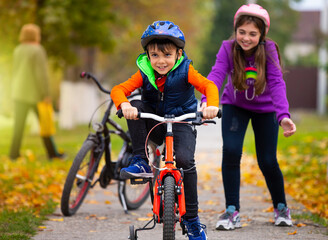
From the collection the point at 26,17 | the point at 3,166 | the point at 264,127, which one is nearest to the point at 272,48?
the point at 264,127

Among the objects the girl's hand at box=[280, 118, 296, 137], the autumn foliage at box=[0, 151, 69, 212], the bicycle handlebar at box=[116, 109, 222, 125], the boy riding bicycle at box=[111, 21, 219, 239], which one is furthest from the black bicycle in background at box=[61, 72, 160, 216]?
the bicycle handlebar at box=[116, 109, 222, 125]

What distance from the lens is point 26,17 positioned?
14164 millimetres

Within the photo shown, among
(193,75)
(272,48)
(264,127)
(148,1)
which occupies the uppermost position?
(148,1)

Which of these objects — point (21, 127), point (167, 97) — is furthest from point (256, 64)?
point (21, 127)

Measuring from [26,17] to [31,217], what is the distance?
9230 millimetres

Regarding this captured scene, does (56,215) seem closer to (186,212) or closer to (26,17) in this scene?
(186,212)

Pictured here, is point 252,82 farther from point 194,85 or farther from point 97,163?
point 97,163

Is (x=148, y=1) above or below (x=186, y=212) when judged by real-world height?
above

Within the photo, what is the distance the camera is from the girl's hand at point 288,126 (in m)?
4.82

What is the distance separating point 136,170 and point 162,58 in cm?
82

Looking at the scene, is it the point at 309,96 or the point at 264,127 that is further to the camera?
the point at 309,96

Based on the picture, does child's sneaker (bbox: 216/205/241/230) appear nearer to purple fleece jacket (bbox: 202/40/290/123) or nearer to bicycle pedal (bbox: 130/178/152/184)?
purple fleece jacket (bbox: 202/40/290/123)

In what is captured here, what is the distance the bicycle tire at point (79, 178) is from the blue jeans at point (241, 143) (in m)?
1.32

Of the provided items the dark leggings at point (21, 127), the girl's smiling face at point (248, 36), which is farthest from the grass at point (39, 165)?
the girl's smiling face at point (248, 36)
